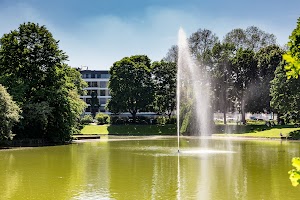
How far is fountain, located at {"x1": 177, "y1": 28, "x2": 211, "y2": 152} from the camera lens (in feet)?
234

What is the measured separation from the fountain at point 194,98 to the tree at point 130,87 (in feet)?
32.5

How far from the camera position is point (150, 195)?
1702 cm

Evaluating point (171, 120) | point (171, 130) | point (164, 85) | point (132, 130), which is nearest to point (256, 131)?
point (171, 130)

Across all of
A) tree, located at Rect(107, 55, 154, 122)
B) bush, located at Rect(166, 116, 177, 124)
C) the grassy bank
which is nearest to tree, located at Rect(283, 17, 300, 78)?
the grassy bank

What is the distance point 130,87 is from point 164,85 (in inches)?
324

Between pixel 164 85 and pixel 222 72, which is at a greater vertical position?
pixel 222 72

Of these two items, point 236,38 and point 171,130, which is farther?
point 236,38

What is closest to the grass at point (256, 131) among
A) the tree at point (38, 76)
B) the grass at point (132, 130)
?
the grass at point (132, 130)

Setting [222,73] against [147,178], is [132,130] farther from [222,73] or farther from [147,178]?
[147,178]

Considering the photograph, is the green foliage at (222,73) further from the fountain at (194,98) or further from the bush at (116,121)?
the bush at (116,121)

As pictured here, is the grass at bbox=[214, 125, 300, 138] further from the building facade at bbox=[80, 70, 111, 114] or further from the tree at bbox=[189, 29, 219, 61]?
the building facade at bbox=[80, 70, 111, 114]

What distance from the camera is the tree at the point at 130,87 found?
3428 inches

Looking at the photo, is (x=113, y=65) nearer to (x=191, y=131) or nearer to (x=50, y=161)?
(x=191, y=131)

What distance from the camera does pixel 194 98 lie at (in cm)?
7256
